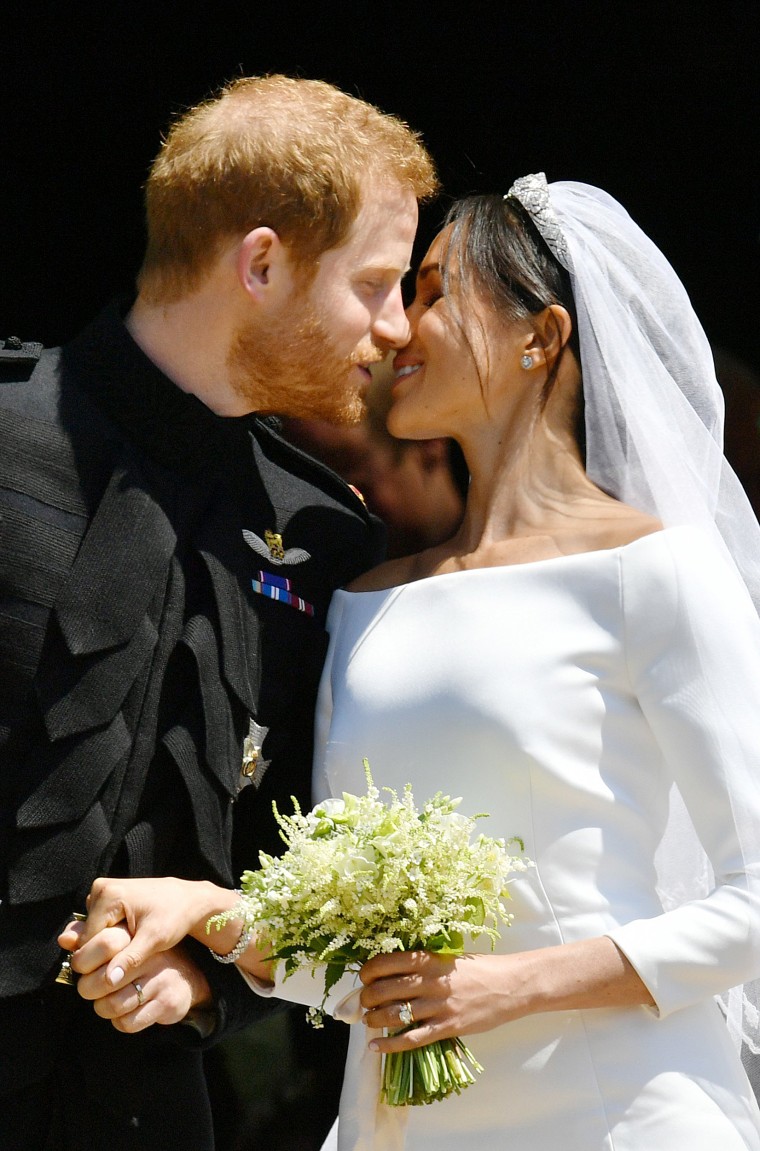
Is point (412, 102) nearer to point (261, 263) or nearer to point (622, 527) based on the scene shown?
point (261, 263)

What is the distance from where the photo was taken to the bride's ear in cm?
277

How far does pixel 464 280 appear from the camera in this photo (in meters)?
2.82

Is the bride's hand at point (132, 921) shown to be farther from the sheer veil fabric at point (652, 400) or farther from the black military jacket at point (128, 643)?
the sheer veil fabric at point (652, 400)

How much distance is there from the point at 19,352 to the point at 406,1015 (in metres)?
1.32

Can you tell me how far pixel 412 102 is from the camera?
3.66 m

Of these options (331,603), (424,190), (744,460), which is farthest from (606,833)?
(744,460)

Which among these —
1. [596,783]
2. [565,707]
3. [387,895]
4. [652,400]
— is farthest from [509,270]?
[387,895]

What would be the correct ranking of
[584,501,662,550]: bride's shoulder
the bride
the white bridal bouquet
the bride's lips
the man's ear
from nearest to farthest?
the white bridal bouquet
the bride
[584,501,662,550]: bride's shoulder
the man's ear
the bride's lips

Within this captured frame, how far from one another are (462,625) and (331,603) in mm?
363

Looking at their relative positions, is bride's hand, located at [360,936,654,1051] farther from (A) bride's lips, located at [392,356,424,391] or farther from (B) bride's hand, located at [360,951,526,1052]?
(A) bride's lips, located at [392,356,424,391]

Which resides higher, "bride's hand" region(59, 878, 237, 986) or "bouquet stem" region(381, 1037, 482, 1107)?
"bride's hand" region(59, 878, 237, 986)

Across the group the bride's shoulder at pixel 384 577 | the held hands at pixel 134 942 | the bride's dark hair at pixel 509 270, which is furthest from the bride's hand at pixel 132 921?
the bride's dark hair at pixel 509 270

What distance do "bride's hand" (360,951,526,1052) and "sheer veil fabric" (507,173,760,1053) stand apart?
508mm

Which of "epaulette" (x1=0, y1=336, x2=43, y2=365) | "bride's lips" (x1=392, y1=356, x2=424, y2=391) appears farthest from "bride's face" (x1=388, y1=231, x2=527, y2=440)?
"epaulette" (x1=0, y1=336, x2=43, y2=365)
